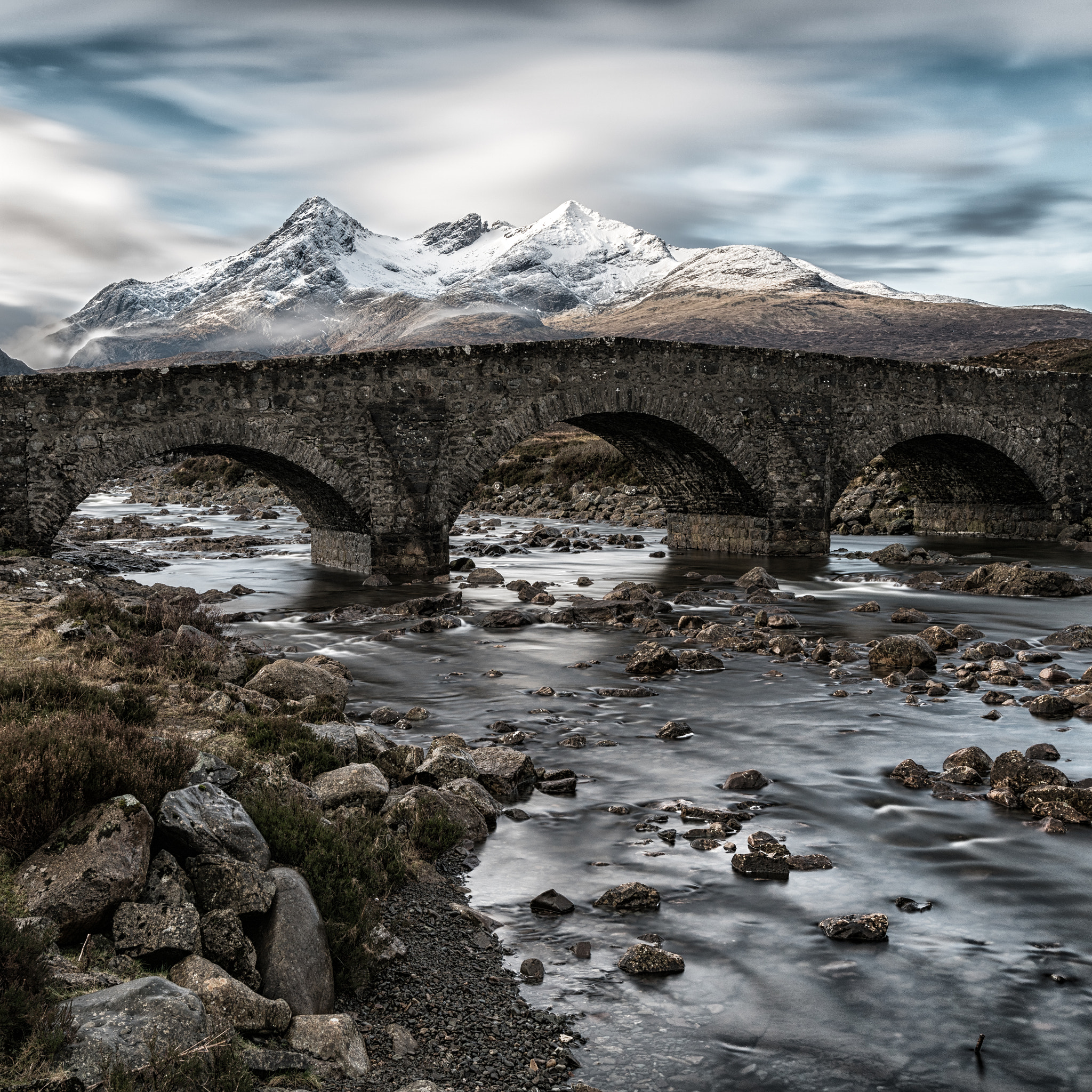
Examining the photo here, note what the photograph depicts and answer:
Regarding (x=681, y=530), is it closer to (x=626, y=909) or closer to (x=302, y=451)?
(x=302, y=451)

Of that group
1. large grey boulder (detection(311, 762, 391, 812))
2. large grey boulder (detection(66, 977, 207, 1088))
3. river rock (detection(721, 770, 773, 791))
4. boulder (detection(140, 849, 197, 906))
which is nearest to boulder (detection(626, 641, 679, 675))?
river rock (detection(721, 770, 773, 791))

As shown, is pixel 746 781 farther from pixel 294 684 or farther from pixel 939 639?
pixel 939 639

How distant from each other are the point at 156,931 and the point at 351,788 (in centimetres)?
263

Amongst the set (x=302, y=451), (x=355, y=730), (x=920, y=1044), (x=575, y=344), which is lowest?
(x=920, y=1044)

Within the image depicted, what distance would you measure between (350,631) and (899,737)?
9.61 meters

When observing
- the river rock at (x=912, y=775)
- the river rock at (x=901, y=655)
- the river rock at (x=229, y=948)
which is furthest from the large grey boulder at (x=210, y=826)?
the river rock at (x=901, y=655)

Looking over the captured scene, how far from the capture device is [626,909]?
612cm

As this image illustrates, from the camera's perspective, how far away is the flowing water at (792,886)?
15.6 feet

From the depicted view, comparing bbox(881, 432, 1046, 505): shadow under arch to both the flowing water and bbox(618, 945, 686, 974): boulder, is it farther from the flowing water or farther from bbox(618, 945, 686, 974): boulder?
bbox(618, 945, 686, 974): boulder

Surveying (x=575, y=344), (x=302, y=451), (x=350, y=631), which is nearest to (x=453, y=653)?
(x=350, y=631)

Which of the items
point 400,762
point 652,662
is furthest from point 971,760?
point 400,762

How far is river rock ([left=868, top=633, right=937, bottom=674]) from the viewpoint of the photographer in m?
13.0

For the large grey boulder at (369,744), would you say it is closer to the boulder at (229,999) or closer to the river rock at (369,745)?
the river rock at (369,745)

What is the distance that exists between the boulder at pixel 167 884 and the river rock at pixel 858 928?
12.2 feet
